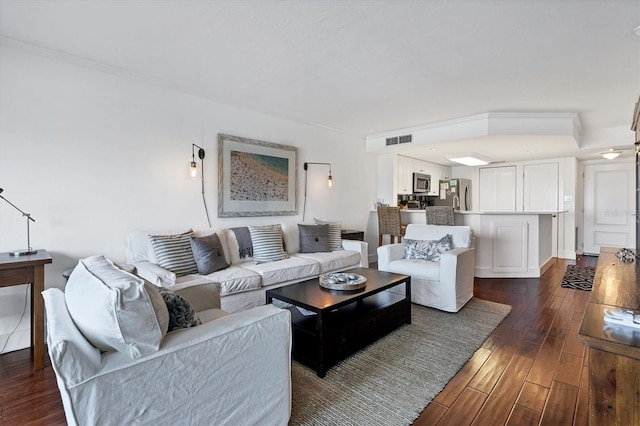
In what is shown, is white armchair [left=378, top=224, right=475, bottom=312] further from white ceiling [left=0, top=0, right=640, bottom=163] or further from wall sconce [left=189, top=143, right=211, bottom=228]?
wall sconce [left=189, top=143, right=211, bottom=228]

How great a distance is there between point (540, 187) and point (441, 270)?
4.98m

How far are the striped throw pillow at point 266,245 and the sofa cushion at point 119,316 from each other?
7.75 ft

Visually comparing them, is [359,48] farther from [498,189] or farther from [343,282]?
[498,189]

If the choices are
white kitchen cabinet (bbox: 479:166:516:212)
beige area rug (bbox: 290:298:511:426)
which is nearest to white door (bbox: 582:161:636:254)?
white kitchen cabinet (bbox: 479:166:516:212)

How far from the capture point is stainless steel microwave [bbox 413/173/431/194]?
6539 millimetres

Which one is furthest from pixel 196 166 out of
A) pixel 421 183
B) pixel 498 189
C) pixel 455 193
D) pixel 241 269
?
pixel 498 189

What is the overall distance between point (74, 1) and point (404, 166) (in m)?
5.34

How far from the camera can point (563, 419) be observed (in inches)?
66.8

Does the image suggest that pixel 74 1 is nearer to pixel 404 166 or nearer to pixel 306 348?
pixel 306 348

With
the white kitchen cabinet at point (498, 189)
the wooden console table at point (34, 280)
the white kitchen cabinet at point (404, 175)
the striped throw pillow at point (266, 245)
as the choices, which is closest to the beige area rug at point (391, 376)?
the striped throw pillow at point (266, 245)

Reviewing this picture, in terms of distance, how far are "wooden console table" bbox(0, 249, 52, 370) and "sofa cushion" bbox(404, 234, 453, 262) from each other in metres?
3.42

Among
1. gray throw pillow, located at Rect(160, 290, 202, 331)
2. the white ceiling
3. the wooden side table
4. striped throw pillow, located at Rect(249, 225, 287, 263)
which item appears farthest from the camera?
the wooden side table

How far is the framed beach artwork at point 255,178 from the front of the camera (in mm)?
3914

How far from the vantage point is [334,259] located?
3906 millimetres
